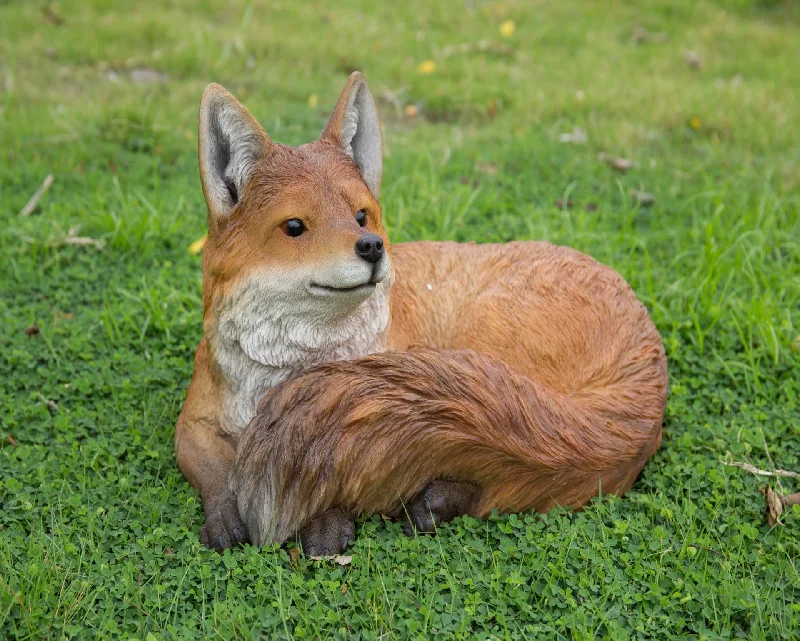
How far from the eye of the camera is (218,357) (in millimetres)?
3072

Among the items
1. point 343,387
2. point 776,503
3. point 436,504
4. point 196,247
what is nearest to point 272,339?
point 343,387

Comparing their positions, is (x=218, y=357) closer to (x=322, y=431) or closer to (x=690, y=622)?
(x=322, y=431)

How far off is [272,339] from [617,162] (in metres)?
3.78

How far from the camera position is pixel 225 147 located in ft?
9.82

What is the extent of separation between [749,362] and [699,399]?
38cm

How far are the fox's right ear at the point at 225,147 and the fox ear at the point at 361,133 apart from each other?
0.28 metres

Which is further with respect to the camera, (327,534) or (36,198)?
(36,198)

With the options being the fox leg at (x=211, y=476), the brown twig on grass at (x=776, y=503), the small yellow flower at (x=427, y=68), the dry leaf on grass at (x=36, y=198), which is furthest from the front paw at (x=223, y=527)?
the small yellow flower at (x=427, y=68)

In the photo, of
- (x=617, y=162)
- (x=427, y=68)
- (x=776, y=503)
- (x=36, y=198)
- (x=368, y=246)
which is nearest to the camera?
(x=368, y=246)

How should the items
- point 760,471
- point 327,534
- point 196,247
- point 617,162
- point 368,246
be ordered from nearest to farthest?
point 368,246 → point 327,534 → point 760,471 → point 196,247 → point 617,162

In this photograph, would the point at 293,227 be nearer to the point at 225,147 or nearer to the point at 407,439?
the point at 225,147

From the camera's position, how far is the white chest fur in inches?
115

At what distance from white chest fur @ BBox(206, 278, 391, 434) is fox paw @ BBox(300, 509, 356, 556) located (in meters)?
0.42

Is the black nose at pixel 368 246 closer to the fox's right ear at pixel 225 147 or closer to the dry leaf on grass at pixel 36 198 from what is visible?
the fox's right ear at pixel 225 147
